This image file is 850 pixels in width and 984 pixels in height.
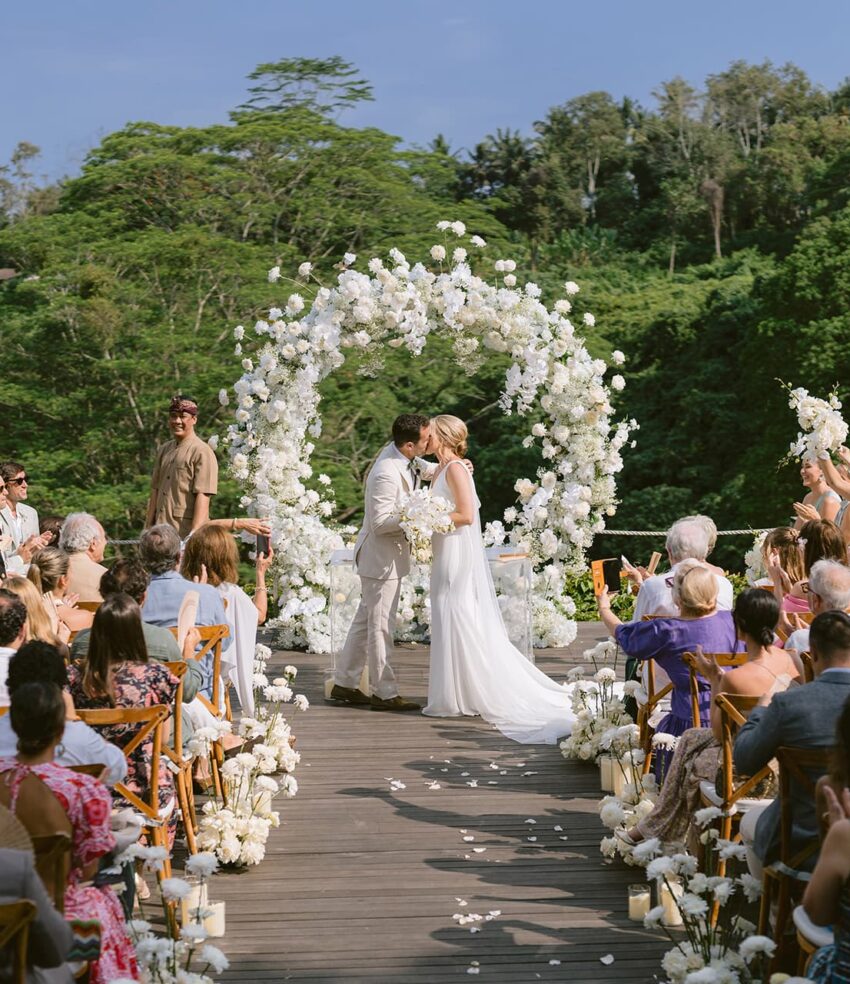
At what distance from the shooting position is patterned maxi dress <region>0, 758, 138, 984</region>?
328 centimetres

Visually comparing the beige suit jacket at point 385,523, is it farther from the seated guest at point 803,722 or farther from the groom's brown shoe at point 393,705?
the seated guest at point 803,722

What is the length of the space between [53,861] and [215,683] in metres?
3.00

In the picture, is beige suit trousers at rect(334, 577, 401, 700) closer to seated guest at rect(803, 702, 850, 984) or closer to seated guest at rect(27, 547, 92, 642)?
seated guest at rect(27, 547, 92, 642)

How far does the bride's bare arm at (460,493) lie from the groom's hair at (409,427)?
0.92 feet

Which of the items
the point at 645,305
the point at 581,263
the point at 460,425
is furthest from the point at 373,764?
the point at 581,263

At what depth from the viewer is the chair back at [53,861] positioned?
9.91ft

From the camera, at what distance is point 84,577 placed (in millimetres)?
6488

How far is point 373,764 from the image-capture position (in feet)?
22.9

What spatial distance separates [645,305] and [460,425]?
30.0m

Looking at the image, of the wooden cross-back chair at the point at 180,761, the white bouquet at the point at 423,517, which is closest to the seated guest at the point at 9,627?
the wooden cross-back chair at the point at 180,761

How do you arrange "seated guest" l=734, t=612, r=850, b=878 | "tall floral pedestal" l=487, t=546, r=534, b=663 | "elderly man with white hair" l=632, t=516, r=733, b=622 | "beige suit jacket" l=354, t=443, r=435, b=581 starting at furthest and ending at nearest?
"tall floral pedestal" l=487, t=546, r=534, b=663 < "beige suit jacket" l=354, t=443, r=435, b=581 < "elderly man with white hair" l=632, t=516, r=733, b=622 < "seated guest" l=734, t=612, r=850, b=878

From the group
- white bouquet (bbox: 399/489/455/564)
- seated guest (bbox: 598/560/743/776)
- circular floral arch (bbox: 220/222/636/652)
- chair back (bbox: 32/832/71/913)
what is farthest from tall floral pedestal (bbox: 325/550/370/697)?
chair back (bbox: 32/832/71/913)

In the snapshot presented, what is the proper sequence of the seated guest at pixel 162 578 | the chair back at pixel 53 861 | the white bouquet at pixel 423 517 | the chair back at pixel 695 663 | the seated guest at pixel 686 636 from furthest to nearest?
the white bouquet at pixel 423 517 → the seated guest at pixel 162 578 → the seated guest at pixel 686 636 → the chair back at pixel 695 663 → the chair back at pixel 53 861

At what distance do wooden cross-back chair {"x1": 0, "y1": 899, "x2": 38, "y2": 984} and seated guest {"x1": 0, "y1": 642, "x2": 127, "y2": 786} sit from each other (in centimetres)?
91
